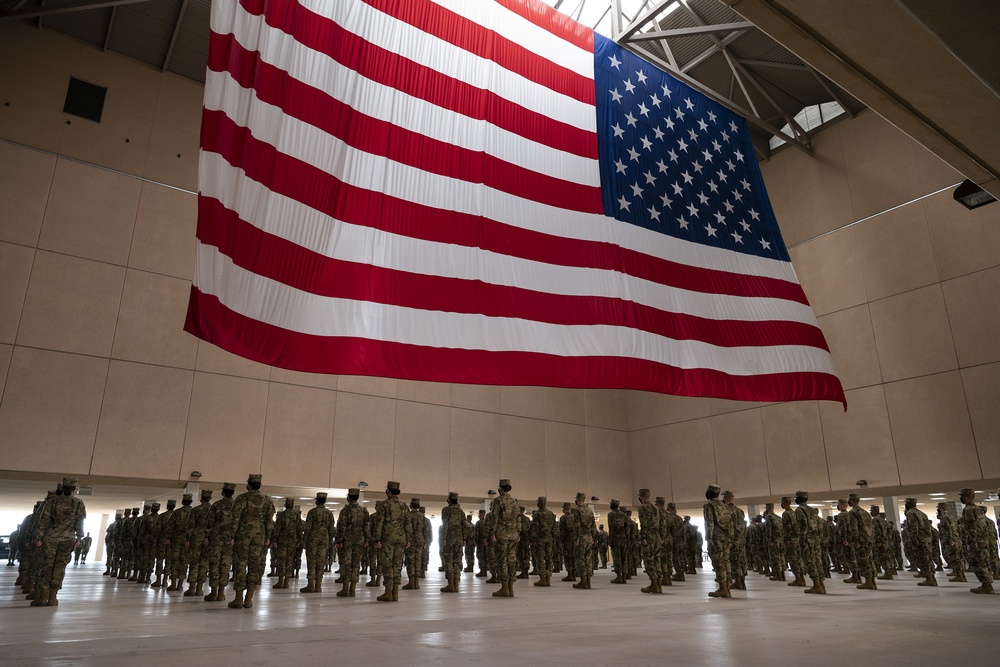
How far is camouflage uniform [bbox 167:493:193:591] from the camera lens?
934 cm

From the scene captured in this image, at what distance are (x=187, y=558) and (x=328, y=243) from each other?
647 cm

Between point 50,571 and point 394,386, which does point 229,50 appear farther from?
point 394,386

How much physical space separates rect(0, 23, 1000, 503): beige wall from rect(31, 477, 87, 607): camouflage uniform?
21.7ft

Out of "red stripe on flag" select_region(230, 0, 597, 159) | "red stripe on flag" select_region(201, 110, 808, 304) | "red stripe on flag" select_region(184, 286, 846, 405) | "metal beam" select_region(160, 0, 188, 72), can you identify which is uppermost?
"metal beam" select_region(160, 0, 188, 72)

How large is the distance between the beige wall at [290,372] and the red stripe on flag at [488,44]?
10236mm

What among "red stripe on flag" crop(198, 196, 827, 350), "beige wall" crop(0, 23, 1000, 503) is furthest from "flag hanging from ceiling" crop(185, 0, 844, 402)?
"beige wall" crop(0, 23, 1000, 503)

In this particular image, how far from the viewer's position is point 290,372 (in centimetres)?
1556

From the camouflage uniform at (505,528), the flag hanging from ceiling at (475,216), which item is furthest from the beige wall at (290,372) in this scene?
the flag hanging from ceiling at (475,216)

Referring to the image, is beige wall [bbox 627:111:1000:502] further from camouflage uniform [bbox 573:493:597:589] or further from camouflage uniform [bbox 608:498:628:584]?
camouflage uniform [bbox 573:493:597:589]

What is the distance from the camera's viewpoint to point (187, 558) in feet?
30.8

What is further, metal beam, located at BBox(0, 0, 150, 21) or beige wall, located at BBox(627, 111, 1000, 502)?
beige wall, located at BBox(627, 111, 1000, 502)

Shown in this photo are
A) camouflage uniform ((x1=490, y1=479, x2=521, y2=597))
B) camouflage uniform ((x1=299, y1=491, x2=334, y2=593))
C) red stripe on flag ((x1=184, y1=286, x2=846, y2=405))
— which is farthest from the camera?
camouflage uniform ((x1=299, y1=491, x2=334, y2=593))

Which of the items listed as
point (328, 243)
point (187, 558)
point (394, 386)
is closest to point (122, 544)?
point (187, 558)

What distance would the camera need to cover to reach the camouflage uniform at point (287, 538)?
10531 millimetres
